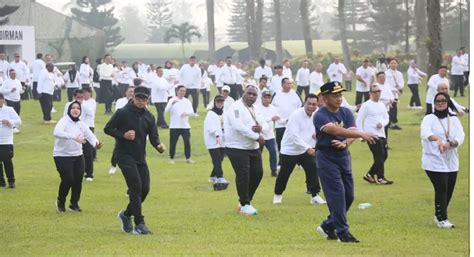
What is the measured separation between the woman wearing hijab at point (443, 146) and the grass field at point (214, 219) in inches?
22.5

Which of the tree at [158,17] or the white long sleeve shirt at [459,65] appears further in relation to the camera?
the tree at [158,17]

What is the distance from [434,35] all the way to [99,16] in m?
43.4

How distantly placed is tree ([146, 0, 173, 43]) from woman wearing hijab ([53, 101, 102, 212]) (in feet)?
286

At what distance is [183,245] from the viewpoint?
11344 millimetres

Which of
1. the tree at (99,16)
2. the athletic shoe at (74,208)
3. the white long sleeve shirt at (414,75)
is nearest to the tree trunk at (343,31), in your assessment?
the tree at (99,16)

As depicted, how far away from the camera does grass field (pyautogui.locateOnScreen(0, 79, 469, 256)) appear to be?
11141 millimetres

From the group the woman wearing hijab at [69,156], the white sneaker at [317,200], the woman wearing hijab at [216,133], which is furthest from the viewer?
the woman wearing hijab at [216,133]

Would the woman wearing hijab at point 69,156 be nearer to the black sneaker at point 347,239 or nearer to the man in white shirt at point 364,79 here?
the black sneaker at point 347,239

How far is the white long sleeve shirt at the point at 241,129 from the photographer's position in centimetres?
1442

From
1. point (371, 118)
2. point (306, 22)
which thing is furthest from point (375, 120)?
point (306, 22)

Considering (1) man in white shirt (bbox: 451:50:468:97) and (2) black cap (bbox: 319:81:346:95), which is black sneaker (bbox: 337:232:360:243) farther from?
(1) man in white shirt (bbox: 451:50:468:97)

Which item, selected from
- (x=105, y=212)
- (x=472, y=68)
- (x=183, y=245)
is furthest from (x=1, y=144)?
(x=472, y=68)

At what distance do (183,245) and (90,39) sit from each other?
39841mm

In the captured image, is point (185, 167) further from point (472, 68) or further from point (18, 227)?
point (472, 68)
